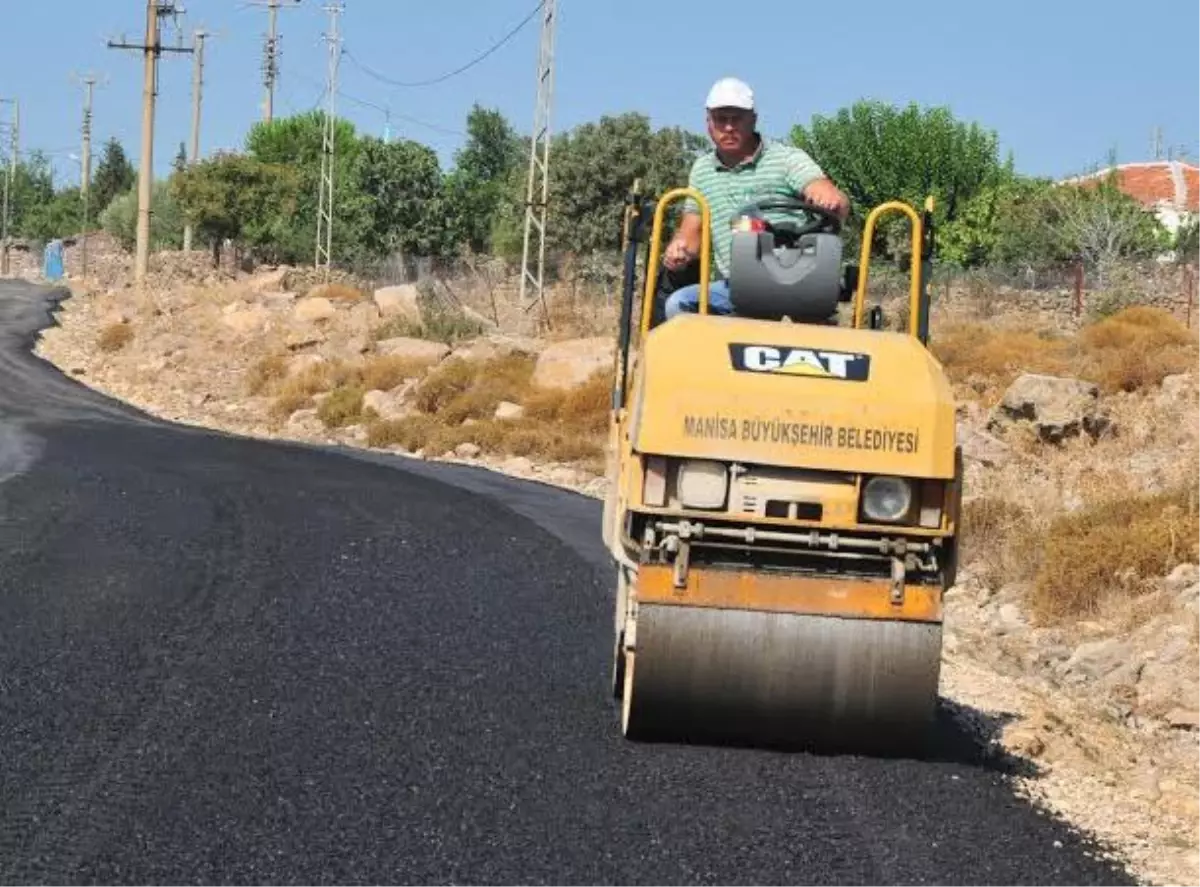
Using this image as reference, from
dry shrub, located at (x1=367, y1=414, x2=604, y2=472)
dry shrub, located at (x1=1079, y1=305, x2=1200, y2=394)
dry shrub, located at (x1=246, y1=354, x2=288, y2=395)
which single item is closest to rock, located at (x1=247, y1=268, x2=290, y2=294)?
dry shrub, located at (x1=246, y1=354, x2=288, y2=395)

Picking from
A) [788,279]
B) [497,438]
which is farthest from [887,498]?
[497,438]

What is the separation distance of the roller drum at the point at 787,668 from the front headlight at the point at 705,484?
0.39 metres

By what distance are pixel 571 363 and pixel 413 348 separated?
466 cm

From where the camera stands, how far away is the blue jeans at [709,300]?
696cm

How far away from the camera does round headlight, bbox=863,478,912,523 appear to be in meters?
6.00

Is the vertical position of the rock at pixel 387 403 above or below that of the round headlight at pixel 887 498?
below

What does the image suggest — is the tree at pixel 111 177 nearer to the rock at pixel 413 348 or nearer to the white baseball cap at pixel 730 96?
the rock at pixel 413 348

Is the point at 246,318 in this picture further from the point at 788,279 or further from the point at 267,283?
the point at 788,279

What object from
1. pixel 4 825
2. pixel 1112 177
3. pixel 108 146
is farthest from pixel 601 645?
pixel 108 146

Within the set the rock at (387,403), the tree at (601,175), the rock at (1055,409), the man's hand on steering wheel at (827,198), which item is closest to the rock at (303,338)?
the rock at (387,403)

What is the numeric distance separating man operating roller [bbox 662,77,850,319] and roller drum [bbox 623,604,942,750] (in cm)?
151

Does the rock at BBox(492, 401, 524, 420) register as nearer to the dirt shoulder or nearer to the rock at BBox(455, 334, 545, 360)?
the dirt shoulder

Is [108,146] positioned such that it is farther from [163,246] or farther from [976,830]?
[976,830]

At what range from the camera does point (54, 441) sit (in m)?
19.3
